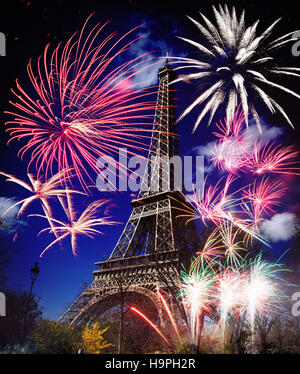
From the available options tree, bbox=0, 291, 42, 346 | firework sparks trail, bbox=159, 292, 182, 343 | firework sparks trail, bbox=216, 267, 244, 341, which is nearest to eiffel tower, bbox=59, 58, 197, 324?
firework sparks trail, bbox=159, 292, 182, 343

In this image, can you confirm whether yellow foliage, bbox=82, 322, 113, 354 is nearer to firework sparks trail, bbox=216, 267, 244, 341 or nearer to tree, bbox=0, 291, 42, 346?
firework sparks trail, bbox=216, 267, 244, 341

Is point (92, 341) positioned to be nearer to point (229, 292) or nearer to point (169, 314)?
point (169, 314)

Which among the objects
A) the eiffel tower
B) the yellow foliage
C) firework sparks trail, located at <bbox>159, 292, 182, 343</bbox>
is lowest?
the yellow foliage

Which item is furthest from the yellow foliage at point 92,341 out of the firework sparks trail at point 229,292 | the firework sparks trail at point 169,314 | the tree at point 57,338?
the firework sparks trail at point 229,292

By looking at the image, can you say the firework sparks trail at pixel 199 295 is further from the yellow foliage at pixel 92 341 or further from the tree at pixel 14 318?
the tree at pixel 14 318

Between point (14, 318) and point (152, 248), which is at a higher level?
point (152, 248)

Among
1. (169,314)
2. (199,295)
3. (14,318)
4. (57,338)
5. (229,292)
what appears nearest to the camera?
(229,292)

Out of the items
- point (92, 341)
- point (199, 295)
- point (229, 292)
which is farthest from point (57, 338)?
point (229, 292)

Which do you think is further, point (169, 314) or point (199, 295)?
point (169, 314)
